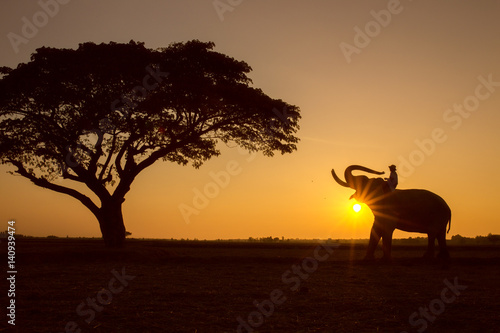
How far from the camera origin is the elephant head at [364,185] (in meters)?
17.3

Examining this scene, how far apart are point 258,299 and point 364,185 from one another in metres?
10.2

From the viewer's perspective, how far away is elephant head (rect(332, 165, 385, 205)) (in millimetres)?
17266

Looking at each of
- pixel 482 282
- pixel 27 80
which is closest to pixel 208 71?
pixel 27 80

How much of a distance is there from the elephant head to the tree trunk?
10458 millimetres

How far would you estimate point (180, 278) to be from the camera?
11.7 m

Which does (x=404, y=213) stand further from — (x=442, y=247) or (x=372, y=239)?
(x=372, y=239)

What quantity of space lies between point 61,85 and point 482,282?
60.7 ft

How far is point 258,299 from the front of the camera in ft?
28.2

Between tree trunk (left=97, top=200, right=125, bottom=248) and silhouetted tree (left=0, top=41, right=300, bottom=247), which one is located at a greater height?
silhouetted tree (left=0, top=41, right=300, bottom=247)

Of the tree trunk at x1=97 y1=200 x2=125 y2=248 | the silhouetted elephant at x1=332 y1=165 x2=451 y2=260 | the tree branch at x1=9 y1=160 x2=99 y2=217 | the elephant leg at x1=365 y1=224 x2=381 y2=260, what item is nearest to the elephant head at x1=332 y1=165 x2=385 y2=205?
the silhouetted elephant at x1=332 y1=165 x2=451 y2=260

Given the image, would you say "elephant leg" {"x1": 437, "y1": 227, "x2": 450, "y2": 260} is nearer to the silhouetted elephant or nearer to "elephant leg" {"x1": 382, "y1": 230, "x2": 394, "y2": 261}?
the silhouetted elephant

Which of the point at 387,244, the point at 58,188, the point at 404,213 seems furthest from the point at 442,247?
the point at 58,188

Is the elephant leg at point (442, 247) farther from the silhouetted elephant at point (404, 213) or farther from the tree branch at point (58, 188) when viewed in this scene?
the tree branch at point (58, 188)

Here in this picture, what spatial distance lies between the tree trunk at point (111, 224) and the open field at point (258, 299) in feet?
28.1
